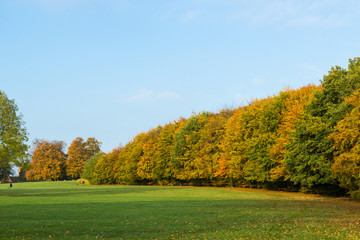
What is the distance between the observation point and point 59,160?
130750 mm

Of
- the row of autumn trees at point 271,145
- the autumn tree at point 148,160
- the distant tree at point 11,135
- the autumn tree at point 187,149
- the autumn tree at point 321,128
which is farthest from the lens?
the autumn tree at point 148,160

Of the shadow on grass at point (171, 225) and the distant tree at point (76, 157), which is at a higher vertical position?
the distant tree at point (76, 157)

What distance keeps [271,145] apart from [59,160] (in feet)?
334

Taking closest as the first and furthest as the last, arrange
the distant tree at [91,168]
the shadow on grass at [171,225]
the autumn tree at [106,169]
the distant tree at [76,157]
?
1. the shadow on grass at [171,225]
2. the autumn tree at [106,169]
3. the distant tree at [91,168]
4. the distant tree at [76,157]

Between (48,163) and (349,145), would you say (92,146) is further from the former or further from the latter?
(349,145)

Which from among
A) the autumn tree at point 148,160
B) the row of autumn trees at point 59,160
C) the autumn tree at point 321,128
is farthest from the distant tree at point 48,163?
the autumn tree at point 321,128

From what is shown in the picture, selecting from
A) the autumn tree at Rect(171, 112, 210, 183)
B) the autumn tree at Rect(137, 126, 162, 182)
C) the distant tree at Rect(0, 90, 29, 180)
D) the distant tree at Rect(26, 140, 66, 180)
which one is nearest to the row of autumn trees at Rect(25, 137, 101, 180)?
the distant tree at Rect(26, 140, 66, 180)

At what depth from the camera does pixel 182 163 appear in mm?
66688

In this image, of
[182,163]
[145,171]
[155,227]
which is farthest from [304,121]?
[145,171]

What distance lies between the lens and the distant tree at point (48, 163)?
128000 mm

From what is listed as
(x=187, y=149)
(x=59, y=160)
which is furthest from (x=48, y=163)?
(x=187, y=149)

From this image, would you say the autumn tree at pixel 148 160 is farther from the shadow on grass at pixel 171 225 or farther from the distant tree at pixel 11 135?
the shadow on grass at pixel 171 225

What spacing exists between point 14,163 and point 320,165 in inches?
1457

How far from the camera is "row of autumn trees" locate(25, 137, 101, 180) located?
12750cm
